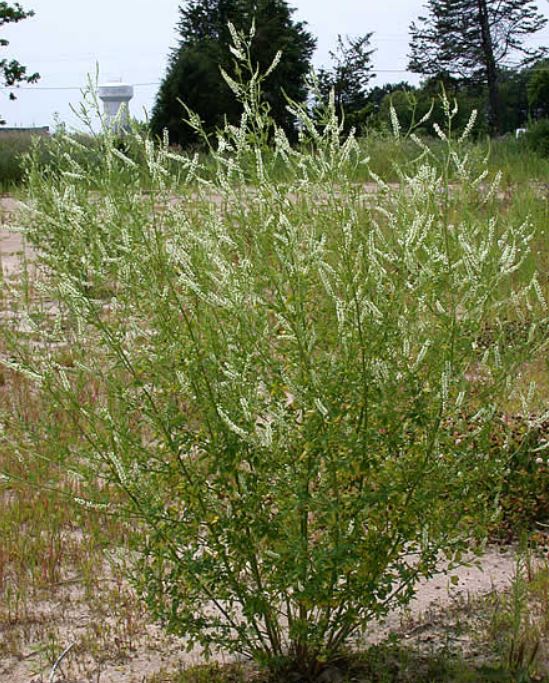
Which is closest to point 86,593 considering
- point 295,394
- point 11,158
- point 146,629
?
point 146,629

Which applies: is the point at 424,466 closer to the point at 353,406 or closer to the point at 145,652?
the point at 353,406

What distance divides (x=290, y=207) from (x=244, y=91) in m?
0.42

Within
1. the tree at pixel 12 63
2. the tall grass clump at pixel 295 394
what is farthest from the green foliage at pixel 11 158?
the tall grass clump at pixel 295 394

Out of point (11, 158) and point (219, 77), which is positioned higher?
point (219, 77)

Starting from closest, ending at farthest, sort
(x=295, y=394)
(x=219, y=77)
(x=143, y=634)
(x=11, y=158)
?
(x=295, y=394), (x=143, y=634), (x=11, y=158), (x=219, y=77)

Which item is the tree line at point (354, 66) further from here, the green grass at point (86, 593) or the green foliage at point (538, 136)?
the green grass at point (86, 593)

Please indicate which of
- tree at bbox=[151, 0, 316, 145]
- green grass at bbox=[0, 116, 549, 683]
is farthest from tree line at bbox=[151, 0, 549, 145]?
green grass at bbox=[0, 116, 549, 683]

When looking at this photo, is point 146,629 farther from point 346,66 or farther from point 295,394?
point 346,66

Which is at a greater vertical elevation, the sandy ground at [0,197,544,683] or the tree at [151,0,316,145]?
the tree at [151,0,316,145]

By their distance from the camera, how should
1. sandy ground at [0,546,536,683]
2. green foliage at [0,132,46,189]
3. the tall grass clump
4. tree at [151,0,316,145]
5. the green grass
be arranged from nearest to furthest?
1. the tall grass clump
2. the green grass
3. sandy ground at [0,546,536,683]
4. green foliage at [0,132,46,189]
5. tree at [151,0,316,145]

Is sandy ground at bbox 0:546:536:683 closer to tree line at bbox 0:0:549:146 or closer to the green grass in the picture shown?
the green grass

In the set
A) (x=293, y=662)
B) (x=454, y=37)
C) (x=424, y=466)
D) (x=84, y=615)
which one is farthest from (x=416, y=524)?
(x=454, y=37)

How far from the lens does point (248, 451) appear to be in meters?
3.15

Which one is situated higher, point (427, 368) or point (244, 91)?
point (244, 91)
